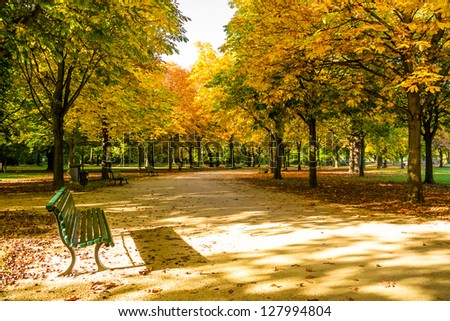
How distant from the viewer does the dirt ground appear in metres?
4.20

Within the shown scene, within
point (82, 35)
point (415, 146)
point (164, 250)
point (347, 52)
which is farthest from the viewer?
point (415, 146)

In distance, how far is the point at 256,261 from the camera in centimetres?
533

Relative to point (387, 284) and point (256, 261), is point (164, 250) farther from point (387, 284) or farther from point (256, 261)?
point (387, 284)

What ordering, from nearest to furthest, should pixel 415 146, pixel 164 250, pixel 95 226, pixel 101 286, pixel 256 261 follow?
pixel 101 286 → pixel 256 261 → pixel 95 226 → pixel 164 250 → pixel 415 146

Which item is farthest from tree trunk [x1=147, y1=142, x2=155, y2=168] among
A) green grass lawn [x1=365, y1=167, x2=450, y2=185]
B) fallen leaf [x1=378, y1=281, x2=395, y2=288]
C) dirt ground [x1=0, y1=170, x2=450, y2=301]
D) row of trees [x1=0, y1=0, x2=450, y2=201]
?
fallen leaf [x1=378, y1=281, x2=395, y2=288]

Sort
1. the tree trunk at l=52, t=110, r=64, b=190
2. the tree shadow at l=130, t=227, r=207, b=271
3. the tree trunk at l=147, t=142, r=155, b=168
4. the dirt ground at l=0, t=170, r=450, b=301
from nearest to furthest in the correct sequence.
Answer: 1. the dirt ground at l=0, t=170, r=450, b=301
2. the tree shadow at l=130, t=227, r=207, b=271
3. the tree trunk at l=52, t=110, r=64, b=190
4. the tree trunk at l=147, t=142, r=155, b=168

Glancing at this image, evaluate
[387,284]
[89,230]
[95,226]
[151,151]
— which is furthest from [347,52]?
[151,151]

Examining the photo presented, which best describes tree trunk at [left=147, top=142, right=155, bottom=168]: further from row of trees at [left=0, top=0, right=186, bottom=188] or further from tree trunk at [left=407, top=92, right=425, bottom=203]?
tree trunk at [left=407, top=92, right=425, bottom=203]

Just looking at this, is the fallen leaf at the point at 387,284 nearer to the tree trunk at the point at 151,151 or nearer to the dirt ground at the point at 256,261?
the dirt ground at the point at 256,261

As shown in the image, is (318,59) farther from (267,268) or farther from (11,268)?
(11,268)

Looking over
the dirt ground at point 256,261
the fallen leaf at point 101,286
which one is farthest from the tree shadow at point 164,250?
the fallen leaf at point 101,286

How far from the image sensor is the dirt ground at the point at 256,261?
4.20 metres

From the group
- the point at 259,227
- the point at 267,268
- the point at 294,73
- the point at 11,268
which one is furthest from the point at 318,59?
the point at 11,268

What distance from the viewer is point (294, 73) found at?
1093cm
